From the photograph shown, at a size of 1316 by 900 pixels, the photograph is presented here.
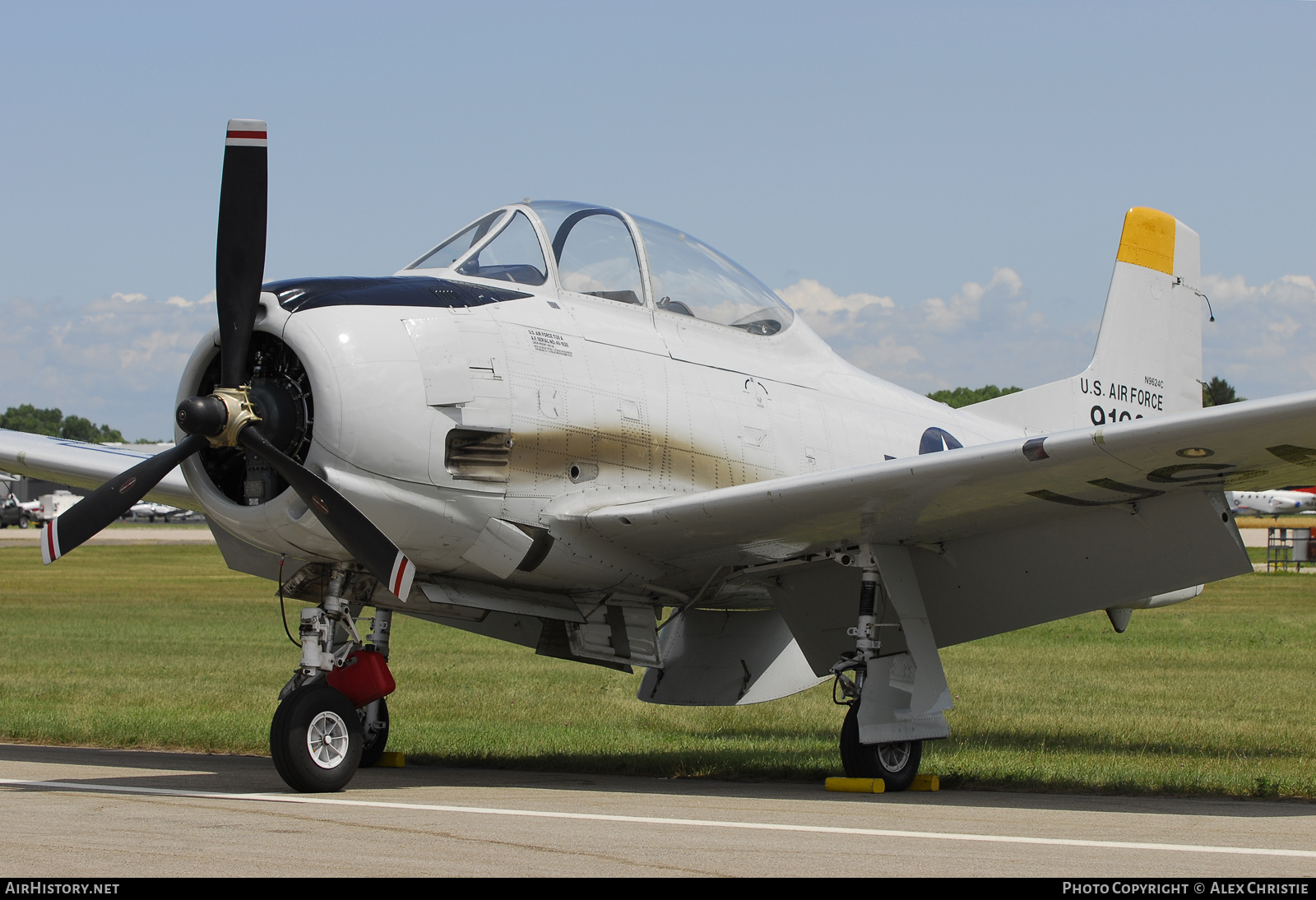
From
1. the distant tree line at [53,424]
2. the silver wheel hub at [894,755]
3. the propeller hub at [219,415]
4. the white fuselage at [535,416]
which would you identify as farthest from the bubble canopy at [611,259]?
the distant tree line at [53,424]

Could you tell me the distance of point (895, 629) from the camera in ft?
30.4

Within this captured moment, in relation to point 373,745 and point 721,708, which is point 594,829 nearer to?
point 373,745

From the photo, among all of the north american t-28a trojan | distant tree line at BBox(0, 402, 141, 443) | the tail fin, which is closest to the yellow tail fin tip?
the tail fin

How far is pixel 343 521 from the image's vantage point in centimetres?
704

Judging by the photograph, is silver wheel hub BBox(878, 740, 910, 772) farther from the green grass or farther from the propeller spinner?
the propeller spinner

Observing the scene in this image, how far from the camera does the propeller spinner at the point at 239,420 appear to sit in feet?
22.8

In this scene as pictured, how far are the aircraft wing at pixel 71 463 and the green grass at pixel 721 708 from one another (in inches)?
75.6

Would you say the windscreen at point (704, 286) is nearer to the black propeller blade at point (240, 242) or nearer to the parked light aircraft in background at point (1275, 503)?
the black propeller blade at point (240, 242)

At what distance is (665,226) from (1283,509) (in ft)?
291

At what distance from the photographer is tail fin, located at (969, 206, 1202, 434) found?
12.3 meters

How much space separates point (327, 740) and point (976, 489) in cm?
382

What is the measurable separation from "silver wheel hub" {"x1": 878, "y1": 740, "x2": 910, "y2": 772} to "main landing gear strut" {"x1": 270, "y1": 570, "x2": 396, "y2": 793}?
3028 millimetres

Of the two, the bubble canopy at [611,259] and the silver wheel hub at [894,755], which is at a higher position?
the bubble canopy at [611,259]
